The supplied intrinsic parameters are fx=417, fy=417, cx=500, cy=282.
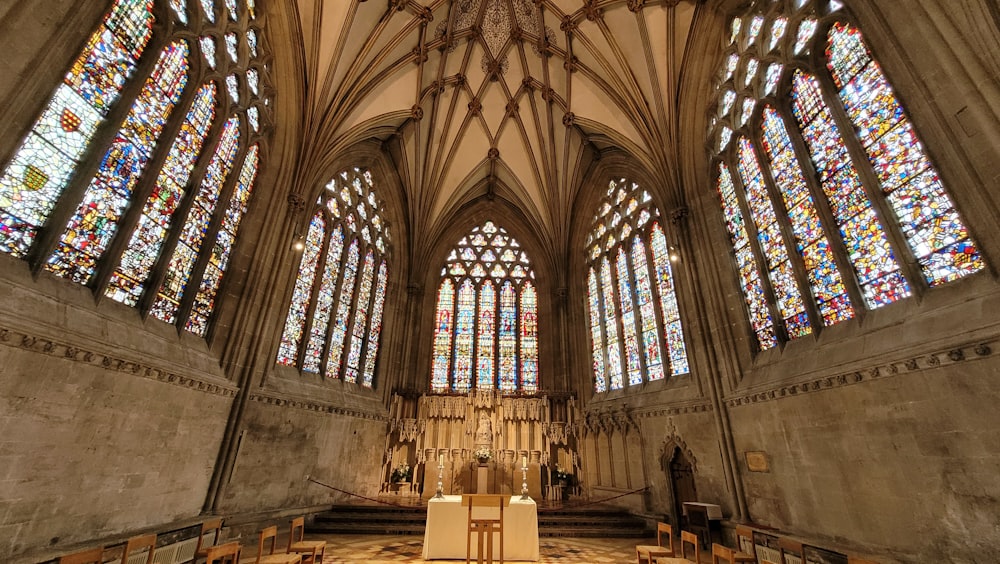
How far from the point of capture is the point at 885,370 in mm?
6168

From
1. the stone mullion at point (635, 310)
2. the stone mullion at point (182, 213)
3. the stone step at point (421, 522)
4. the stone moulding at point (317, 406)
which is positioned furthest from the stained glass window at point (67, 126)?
the stone mullion at point (635, 310)

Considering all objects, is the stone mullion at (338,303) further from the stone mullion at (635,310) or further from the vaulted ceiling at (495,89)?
the stone mullion at (635,310)

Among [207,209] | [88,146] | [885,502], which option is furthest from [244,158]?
[885,502]

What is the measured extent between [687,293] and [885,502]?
229 inches

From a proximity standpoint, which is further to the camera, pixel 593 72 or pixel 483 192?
pixel 483 192

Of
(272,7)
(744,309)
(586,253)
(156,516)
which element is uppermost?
(272,7)

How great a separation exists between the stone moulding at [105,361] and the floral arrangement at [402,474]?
21.1ft

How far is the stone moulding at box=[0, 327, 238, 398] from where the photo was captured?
5.22 m

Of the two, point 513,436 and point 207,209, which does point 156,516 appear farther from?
point 513,436

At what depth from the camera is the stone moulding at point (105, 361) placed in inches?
205

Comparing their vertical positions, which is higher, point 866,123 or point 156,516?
point 866,123

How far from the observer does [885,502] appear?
609 cm

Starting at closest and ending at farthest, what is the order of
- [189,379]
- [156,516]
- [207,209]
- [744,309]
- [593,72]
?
1. [156,516]
2. [189,379]
3. [207,209]
4. [744,309]
5. [593,72]

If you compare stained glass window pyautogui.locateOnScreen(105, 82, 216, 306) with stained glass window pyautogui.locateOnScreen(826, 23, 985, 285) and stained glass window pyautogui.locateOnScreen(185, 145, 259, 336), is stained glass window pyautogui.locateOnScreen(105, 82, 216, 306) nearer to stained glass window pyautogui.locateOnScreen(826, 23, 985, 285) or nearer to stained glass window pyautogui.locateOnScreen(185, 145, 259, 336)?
stained glass window pyautogui.locateOnScreen(185, 145, 259, 336)
